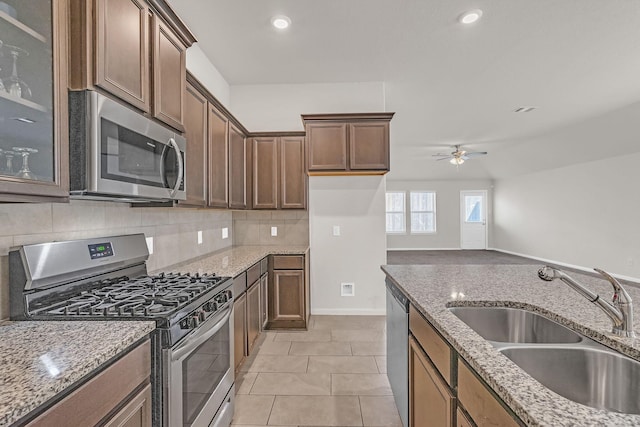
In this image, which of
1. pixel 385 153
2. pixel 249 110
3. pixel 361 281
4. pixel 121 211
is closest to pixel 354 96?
pixel 385 153

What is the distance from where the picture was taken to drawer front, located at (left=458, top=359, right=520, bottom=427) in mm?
829

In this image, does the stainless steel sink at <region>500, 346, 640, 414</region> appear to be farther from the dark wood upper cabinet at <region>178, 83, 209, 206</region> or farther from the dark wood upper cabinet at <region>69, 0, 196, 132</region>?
the dark wood upper cabinet at <region>178, 83, 209, 206</region>

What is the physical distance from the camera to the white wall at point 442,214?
35.4ft

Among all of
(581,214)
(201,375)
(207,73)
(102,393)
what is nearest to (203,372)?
(201,375)

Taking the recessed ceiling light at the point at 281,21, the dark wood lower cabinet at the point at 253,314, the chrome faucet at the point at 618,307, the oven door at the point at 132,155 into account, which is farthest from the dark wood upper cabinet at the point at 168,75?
the chrome faucet at the point at 618,307

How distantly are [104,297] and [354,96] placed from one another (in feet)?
11.6

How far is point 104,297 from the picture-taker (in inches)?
59.3

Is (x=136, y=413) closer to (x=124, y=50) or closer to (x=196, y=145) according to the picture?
(x=124, y=50)

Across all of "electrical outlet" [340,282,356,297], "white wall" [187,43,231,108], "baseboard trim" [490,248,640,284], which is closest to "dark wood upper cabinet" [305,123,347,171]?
"white wall" [187,43,231,108]

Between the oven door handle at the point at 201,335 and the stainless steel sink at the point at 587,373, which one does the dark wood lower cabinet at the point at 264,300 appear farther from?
the stainless steel sink at the point at 587,373

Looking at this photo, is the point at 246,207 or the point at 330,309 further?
the point at 330,309

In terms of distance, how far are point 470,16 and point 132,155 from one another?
2783 mm

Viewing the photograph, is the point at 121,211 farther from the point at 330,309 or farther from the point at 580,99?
the point at 580,99

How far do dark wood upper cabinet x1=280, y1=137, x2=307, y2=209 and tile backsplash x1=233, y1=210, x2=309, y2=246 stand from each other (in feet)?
1.09
